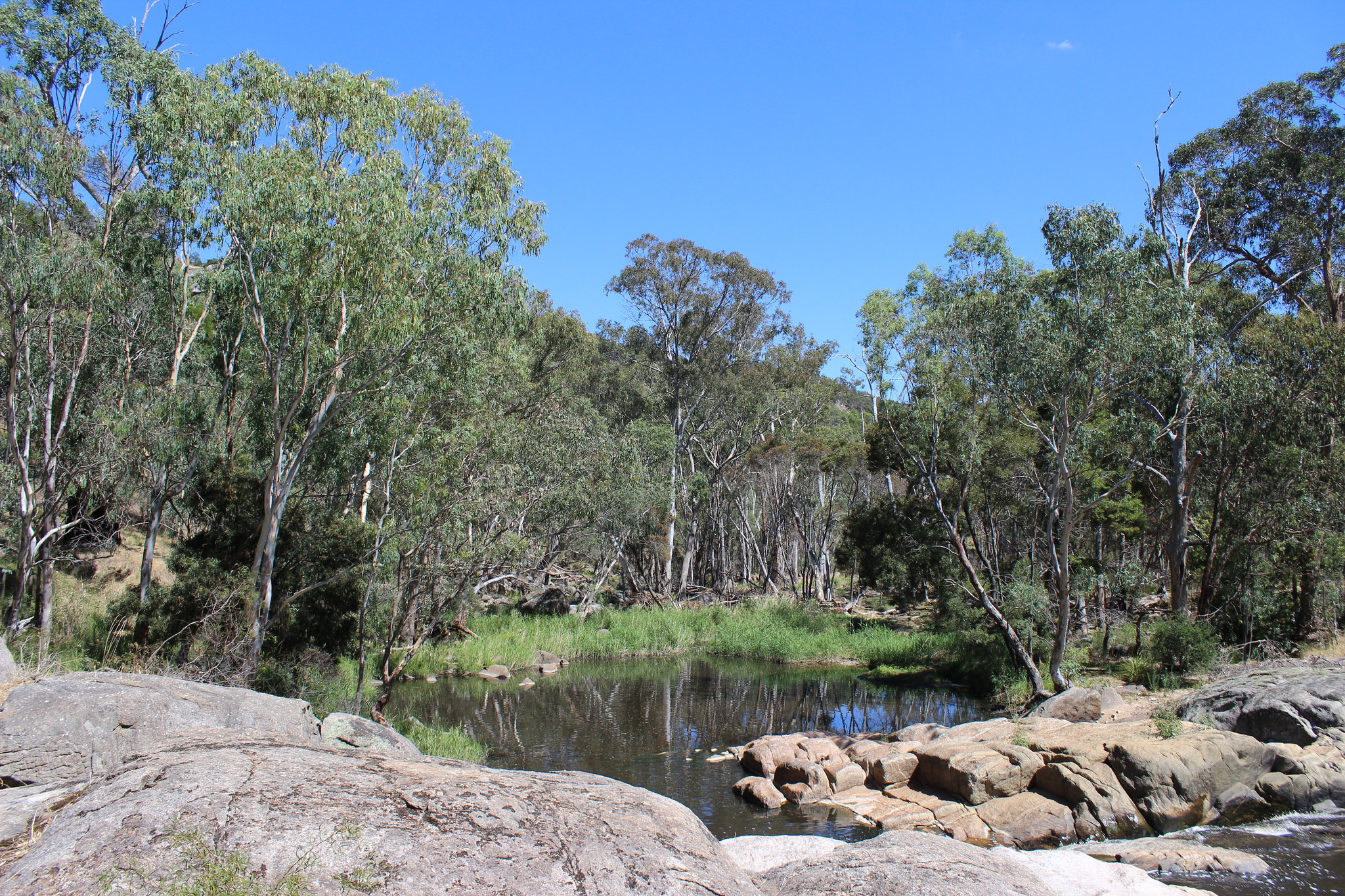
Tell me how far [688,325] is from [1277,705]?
26.5 m

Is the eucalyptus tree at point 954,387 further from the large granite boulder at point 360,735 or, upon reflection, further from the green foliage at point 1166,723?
the large granite boulder at point 360,735

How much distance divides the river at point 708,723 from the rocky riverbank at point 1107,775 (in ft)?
1.20

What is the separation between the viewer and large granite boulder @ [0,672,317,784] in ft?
19.7

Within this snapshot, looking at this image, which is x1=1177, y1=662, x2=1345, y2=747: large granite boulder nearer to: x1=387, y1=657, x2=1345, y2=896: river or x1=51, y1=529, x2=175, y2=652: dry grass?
x1=387, y1=657, x2=1345, y2=896: river

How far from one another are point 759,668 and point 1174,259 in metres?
14.8

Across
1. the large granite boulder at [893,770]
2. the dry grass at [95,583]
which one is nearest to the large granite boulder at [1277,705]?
the large granite boulder at [893,770]

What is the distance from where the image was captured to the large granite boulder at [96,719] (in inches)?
237

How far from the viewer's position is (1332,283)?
74.5 feet

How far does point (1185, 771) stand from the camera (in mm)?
10180

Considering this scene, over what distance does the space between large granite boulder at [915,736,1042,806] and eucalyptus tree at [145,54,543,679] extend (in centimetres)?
975

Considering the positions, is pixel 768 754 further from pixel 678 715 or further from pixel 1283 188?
pixel 1283 188

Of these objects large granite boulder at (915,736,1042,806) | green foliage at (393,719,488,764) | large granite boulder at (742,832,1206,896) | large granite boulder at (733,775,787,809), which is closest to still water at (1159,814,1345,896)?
large granite boulder at (915,736,1042,806)

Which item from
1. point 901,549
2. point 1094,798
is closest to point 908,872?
point 1094,798

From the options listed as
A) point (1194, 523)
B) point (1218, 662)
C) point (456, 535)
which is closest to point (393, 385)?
point (456, 535)
